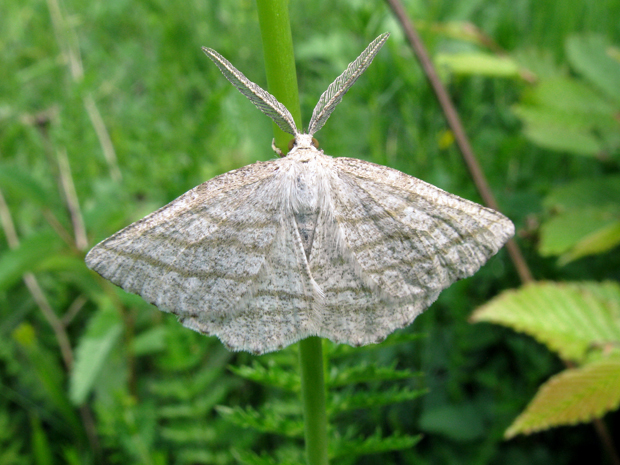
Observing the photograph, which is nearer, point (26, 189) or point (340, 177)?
point (340, 177)

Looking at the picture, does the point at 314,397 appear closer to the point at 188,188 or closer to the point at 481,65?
the point at 188,188

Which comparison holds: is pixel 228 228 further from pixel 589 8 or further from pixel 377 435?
pixel 589 8

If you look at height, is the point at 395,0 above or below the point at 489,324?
above

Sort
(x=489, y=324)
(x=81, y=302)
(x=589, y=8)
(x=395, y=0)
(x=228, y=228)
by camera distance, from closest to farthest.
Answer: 1. (x=228, y=228)
2. (x=395, y=0)
3. (x=489, y=324)
4. (x=81, y=302)
5. (x=589, y=8)

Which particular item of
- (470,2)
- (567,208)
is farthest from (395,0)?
(470,2)

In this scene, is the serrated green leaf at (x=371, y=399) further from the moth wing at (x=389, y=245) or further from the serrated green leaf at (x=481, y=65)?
the serrated green leaf at (x=481, y=65)

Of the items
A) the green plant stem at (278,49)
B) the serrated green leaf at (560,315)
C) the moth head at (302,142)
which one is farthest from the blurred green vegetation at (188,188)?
the green plant stem at (278,49)

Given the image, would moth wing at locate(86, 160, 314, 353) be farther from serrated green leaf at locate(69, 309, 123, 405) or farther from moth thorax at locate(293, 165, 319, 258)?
serrated green leaf at locate(69, 309, 123, 405)

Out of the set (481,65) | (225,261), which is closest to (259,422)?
(225,261)
